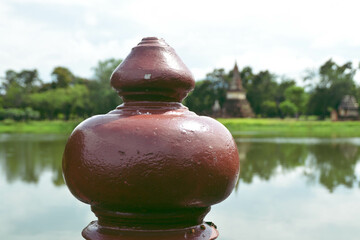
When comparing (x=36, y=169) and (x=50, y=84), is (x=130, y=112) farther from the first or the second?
(x=50, y=84)

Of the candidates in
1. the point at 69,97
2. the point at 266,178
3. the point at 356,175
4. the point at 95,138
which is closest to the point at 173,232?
the point at 95,138

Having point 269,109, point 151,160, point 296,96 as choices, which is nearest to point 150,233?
point 151,160

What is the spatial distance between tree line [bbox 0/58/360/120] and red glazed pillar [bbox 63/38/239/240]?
4140 centimetres

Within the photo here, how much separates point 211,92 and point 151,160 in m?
58.8

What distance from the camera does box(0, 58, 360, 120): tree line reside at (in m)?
51.2

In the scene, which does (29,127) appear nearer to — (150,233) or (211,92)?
(211,92)

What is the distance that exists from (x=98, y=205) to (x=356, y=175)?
1305 centimetres

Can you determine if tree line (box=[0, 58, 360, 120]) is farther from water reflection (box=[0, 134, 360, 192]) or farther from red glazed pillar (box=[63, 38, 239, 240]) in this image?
red glazed pillar (box=[63, 38, 239, 240])

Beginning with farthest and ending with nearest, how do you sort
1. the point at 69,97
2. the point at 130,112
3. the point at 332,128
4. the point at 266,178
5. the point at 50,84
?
the point at 50,84, the point at 69,97, the point at 332,128, the point at 266,178, the point at 130,112

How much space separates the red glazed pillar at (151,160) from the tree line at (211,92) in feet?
136

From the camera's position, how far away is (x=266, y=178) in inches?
490

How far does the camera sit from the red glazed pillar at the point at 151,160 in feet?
4.05

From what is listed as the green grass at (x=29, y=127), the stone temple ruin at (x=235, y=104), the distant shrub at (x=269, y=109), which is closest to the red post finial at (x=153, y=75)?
the green grass at (x=29, y=127)

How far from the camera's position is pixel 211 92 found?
196 feet
